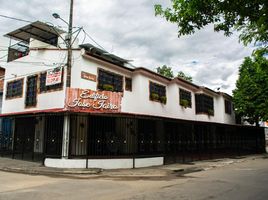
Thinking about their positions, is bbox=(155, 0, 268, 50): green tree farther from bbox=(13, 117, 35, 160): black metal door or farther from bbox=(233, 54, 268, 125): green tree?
bbox=(233, 54, 268, 125): green tree

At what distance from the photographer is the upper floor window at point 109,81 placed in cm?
1900

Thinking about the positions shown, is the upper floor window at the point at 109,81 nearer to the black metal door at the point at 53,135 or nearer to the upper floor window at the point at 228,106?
the black metal door at the point at 53,135

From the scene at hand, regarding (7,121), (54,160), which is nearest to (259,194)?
(54,160)

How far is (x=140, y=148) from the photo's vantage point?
17.4m

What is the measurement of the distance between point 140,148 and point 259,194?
9.29 m

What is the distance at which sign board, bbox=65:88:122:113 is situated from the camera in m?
15.2

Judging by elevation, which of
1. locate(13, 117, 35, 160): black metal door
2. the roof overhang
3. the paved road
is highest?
the roof overhang

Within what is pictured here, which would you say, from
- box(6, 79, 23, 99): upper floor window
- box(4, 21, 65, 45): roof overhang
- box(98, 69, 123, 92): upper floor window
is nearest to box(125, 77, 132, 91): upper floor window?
box(98, 69, 123, 92): upper floor window

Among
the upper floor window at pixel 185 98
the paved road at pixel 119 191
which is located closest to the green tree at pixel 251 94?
the upper floor window at pixel 185 98

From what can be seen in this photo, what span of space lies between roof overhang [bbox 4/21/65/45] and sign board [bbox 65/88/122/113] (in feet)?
24.7

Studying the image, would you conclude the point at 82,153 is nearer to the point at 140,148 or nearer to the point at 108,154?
the point at 108,154

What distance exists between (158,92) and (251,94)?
12.5 m

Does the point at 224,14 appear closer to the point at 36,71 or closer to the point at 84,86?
the point at 84,86

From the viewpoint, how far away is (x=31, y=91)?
20.2m
